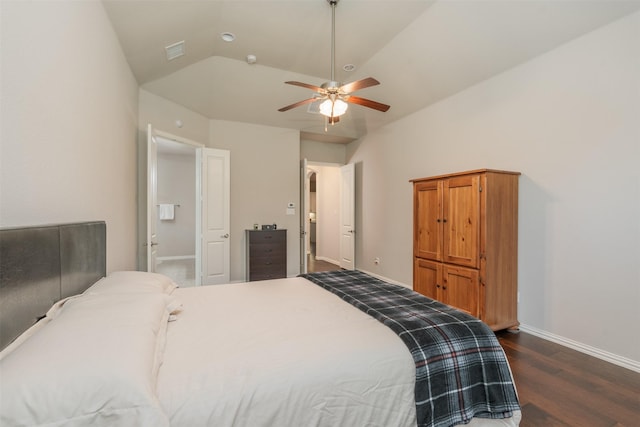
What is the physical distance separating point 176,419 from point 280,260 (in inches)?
157

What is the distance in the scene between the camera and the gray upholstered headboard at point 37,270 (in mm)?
1037

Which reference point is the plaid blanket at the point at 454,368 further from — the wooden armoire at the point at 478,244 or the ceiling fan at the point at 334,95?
the ceiling fan at the point at 334,95

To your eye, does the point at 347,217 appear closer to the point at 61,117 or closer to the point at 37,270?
the point at 61,117

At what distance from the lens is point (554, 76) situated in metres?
2.85

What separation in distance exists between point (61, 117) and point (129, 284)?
99cm

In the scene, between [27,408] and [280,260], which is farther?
[280,260]

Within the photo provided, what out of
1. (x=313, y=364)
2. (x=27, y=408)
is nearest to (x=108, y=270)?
(x=27, y=408)

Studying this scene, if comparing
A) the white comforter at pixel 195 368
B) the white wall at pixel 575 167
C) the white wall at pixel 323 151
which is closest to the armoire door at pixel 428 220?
the white wall at pixel 575 167

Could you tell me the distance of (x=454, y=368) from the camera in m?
1.42

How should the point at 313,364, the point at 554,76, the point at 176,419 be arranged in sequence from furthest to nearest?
the point at 554,76, the point at 313,364, the point at 176,419

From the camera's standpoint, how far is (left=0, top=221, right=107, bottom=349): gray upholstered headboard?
1.04 m

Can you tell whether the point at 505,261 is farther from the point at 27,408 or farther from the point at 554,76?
the point at 27,408

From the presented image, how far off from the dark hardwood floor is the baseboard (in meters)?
0.06

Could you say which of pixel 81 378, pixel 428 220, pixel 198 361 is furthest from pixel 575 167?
pixel 81 378
